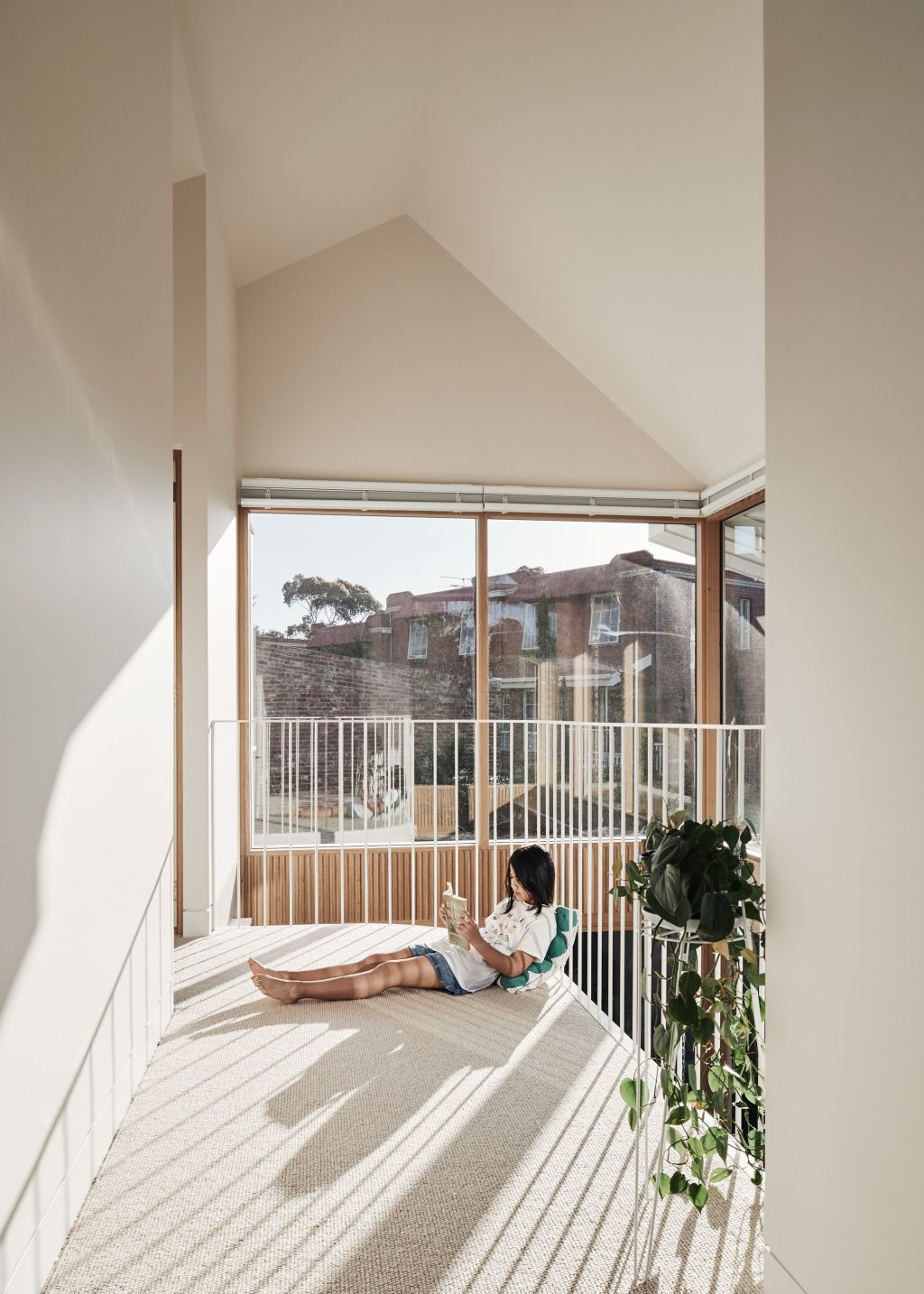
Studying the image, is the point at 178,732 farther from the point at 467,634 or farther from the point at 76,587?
the point at 76,587

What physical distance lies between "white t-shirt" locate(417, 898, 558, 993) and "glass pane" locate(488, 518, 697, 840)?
5.38 ft

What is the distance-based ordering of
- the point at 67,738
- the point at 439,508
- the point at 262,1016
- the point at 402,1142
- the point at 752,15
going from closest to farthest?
the point at 67,738
the point at 402,1142
the point at 752,15
the point at 262,1016
the point at 439,508

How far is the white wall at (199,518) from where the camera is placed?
3521 millimetres

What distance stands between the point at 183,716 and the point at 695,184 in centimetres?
281

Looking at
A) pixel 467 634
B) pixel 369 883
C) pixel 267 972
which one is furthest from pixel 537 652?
pixel 267 972

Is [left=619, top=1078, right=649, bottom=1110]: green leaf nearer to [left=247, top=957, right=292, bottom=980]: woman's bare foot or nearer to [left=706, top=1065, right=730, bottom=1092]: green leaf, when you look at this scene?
[left=706, top=1065, right=730, bottom=1092]: green leaf

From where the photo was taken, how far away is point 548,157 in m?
3.45

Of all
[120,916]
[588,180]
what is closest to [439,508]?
[588,180]

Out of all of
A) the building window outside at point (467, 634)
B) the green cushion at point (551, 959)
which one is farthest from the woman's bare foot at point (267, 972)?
the building window outside at point (467, 634)

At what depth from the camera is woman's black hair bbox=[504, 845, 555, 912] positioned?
3.03m

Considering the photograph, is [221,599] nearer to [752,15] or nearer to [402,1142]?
[402,1142]

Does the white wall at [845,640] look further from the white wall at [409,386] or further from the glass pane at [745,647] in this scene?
the white wall at [409,386]

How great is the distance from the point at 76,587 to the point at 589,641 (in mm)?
3525

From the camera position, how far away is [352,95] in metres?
3.46
